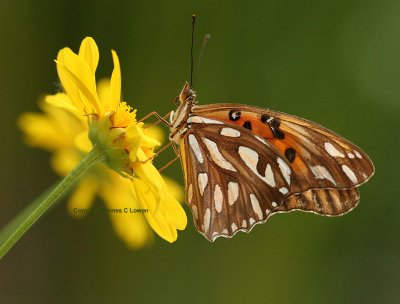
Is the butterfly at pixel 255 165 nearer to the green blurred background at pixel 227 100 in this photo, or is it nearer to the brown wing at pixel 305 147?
the brown wing at pixel 305 147

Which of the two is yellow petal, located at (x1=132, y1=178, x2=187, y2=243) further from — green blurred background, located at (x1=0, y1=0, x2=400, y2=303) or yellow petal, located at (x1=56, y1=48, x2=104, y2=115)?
green blurred background, located at (x1=0, y1=0, x2=400, y2=303)

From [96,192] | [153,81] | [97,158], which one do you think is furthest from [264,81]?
[97,158]

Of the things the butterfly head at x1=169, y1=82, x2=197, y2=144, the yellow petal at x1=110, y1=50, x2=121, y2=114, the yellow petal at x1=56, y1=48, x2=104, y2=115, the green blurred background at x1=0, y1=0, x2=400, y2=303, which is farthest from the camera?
the green blurred background at x1=0, y1=0, x2=400, y2=303

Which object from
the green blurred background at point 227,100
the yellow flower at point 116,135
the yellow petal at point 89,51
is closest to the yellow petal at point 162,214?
the yellow flower at point 116,135

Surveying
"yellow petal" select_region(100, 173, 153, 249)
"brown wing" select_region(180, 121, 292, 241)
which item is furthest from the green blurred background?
"brown wing" select_region(180, 121, 292, 241)

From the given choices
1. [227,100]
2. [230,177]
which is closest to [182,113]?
[230,177]

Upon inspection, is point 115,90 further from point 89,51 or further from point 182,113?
point 182,113
